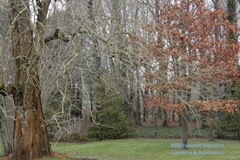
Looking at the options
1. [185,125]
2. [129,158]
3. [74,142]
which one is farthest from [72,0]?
[74,142]

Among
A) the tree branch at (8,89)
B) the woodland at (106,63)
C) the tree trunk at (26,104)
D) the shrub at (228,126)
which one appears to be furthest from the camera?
the shrub at (228,126)

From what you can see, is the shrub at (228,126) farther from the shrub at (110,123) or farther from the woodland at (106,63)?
the shrub at (110,123)

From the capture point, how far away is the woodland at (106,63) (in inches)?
314

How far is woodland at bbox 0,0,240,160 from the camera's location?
7.99 metres

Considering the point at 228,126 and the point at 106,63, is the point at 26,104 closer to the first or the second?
the point at 106,63

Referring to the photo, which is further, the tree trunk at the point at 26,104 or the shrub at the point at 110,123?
the shrub at the point at 110,123

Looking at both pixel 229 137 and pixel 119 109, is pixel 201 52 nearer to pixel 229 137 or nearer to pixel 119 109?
pixel 229 137

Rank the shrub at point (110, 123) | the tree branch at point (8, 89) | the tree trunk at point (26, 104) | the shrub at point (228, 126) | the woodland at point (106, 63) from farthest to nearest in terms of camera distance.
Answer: the shrub at point (110, 123) < the shrub at point (228, 126) < the tree trunk at point (26, 104) < the tree branch at point (8, 89) < the woodland at point (106, 63)

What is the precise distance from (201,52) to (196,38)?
519 mm

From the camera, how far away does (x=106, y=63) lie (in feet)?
62.2

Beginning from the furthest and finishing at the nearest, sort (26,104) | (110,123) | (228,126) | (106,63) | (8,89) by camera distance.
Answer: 1. (110,123)
2. (106,63)
3. (228,126)
4. (26,104)
5. (8,89)

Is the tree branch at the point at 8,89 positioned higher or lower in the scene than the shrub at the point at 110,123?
higher

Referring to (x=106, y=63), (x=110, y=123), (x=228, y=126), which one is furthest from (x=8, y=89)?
(x=228, y=126)

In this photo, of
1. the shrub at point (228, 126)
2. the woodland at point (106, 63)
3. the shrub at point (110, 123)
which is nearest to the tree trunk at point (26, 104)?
the woodland at point (106, 63)
